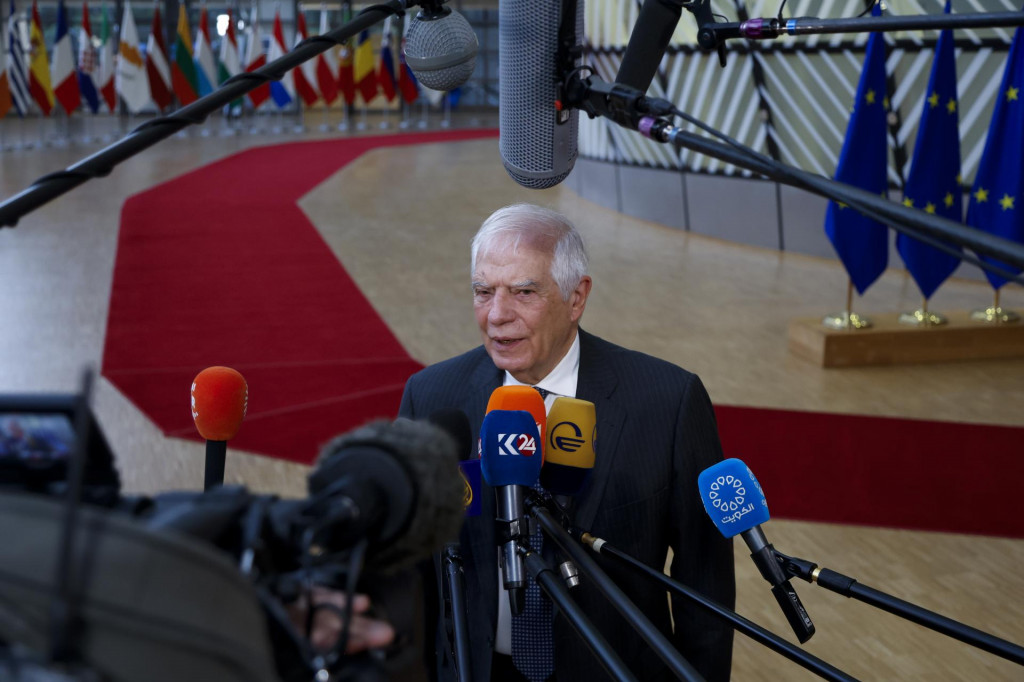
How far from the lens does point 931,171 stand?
679 cm

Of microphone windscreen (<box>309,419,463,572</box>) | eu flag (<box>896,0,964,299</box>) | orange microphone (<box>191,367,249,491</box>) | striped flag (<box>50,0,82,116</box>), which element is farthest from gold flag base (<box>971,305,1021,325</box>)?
striped flag (<box>50,0,82,116</box>)

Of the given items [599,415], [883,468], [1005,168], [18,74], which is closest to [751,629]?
[599,415]

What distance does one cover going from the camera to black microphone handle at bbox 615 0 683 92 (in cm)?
123

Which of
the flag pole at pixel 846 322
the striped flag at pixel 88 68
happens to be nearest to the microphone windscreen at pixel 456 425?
the flag pole at pixel 846 322

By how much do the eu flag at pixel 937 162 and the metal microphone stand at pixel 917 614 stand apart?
5.65 m

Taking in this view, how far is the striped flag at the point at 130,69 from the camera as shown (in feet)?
62.5

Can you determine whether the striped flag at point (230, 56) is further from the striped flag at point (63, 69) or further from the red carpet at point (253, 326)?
the red carpet at point (253, 326)

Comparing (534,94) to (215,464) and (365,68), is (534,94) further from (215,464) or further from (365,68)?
(365,68)

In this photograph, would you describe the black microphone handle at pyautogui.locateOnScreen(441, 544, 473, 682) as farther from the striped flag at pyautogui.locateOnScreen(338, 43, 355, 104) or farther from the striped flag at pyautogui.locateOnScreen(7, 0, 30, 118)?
the striped flag at pyautogui.locateOnScreen(338, 43, 355, 104)

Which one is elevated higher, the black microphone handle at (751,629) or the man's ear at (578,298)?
the man's ear at (578,298)

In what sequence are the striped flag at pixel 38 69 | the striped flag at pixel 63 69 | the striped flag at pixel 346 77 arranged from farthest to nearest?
Answer: the striped flag at pixel 346 77
the striped flag at pixel 63 69
the striped flag at pixel 38 69

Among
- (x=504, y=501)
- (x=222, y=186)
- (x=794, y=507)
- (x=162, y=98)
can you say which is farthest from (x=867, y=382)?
(x=162, y=98)

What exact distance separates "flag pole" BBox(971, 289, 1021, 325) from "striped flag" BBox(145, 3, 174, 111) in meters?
16.2

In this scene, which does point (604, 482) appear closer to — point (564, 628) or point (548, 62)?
point (564, 628)
